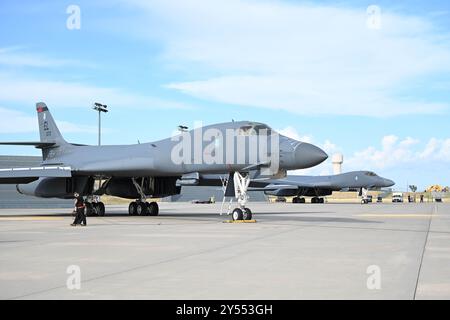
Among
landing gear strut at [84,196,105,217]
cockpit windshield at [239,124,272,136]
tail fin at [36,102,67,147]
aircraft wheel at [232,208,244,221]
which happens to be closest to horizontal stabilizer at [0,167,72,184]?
landing gear strut at [84,196,105,217]

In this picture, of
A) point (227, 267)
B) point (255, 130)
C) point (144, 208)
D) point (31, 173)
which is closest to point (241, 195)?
point (255, 130)

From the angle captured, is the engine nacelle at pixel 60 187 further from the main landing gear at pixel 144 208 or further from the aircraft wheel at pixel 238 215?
the aircraft wheel at pixel 238 215

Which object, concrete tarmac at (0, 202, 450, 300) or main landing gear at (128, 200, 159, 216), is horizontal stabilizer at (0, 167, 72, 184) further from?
concrete tarmac at (0, 202, 450, 300)

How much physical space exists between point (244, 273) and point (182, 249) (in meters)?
3.10

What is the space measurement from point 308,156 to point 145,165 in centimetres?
687

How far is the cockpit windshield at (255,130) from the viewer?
18.8m

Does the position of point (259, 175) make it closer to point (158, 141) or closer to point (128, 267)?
point (158, 141)

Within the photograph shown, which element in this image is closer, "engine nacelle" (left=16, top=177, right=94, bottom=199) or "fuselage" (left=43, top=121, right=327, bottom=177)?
"fuselage" (left=43, top=121, right=327, bottom=177)

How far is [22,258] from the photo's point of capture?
348 inches

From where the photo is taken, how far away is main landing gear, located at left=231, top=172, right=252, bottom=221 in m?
18.5

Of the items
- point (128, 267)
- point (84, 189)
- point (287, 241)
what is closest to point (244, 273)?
point (128, 267)

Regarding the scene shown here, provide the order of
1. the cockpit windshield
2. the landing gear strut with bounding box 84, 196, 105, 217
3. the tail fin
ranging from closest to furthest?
1. the cockpit windshield
2. the landing gear strut with bounding box 84, 196, 105, 217
3. the tail fin

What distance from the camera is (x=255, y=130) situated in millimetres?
18797

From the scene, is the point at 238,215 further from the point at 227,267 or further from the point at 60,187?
the point at 227,267
